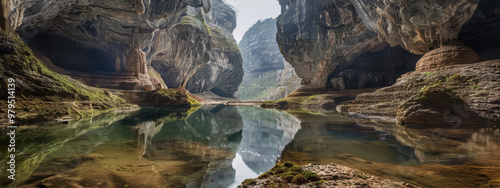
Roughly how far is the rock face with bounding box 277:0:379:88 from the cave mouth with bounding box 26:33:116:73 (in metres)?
29.7

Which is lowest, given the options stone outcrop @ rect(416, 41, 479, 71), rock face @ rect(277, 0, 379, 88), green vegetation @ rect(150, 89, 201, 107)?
green vegetation @ rect(150, 89, 201, 107)

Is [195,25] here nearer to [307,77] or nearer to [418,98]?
[307,77]

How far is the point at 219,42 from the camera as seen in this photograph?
63.7 meters

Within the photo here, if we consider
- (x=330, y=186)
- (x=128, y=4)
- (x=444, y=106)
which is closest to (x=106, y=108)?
(x=128, y=4)

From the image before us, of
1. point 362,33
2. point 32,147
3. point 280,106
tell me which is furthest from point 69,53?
point 362,33

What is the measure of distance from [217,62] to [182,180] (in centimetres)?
5958

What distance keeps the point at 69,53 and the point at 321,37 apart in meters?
35.6

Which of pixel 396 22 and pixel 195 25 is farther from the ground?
pixel 195 25

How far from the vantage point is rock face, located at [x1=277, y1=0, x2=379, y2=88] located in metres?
26.8

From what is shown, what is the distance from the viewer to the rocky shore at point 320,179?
3062 millimetres

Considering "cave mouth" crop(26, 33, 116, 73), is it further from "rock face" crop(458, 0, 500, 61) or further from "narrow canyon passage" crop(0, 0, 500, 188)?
"rock face" crop(458, 0, 500, 61)

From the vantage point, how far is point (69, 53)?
2708 centimetres

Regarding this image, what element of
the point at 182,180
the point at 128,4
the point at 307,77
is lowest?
the point at 182,180

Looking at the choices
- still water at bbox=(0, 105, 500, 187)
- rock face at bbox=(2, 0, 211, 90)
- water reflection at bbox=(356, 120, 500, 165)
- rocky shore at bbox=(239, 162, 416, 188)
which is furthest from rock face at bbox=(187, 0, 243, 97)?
rocky shore at bbox=(239, 162, 416, 188)
